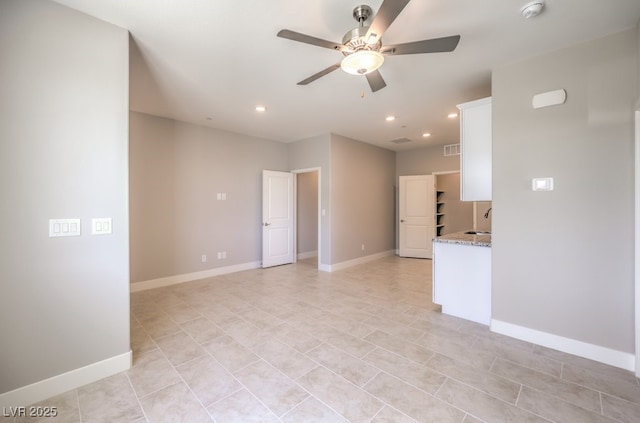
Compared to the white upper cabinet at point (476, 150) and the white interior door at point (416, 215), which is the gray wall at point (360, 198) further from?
the white upper cabinet at point (476, 150)

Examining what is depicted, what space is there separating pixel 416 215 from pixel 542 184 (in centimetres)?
437

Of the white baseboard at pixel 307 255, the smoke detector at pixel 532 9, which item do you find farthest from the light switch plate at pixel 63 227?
the white baseboard at pixel 307 255

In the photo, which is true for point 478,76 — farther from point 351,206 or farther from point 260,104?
point 351,206

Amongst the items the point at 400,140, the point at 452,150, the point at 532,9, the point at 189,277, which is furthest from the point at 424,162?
the point at 189,277

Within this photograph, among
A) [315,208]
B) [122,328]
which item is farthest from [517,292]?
[315,208]

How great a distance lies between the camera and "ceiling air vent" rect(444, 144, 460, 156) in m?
6.29

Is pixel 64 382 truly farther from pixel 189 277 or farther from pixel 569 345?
pixel 569 345

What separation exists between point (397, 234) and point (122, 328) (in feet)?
20.5

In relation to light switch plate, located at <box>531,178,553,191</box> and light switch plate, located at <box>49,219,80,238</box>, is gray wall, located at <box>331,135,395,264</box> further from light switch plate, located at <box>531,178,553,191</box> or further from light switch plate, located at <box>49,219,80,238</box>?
light switch plate, located at <box>49,219,80,238</box>

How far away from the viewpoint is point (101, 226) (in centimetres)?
202

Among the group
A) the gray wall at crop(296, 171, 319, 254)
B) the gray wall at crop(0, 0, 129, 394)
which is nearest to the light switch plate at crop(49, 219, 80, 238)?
the gray wall at crop(0, 0, 129, 394)

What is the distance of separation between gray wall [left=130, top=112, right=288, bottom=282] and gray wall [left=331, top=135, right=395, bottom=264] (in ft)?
5.15

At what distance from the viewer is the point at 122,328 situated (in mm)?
2117

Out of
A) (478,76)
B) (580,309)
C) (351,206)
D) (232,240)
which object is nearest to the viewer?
(580,309)
